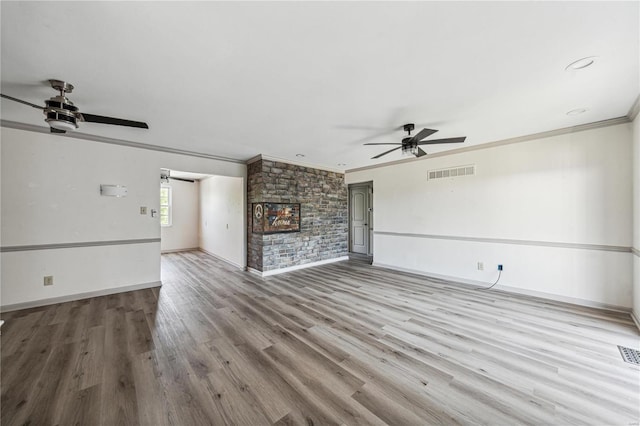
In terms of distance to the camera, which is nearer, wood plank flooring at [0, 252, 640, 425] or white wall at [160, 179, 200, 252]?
wood plank flooring at [0, 252, 640, 425]

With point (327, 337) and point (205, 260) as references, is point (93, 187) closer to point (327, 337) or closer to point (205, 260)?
point (205, 260)

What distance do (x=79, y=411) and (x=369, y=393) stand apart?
2069mm

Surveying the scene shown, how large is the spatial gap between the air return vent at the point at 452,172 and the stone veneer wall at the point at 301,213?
8.52 ft

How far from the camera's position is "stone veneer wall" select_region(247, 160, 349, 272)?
16.9ft

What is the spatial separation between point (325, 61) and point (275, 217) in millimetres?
3727

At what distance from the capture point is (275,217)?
523cm

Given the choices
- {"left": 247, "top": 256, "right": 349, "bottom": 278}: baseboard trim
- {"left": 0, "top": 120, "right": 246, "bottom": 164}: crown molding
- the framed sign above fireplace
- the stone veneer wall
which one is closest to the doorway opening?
the stone veneer wall

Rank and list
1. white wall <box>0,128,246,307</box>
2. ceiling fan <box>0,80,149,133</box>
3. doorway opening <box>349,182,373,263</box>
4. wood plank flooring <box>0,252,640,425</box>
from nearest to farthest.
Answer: wood plank flooring <box>0,252,640,425</box> → ceiling fan <box>0,80,149,133</box> → white wall <box>0,128,246,307</box> → doorway opening <box>349,182,373,263</box>

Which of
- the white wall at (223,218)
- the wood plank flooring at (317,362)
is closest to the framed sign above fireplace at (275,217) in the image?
the white wall at (223,218)

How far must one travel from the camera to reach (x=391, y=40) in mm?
1704

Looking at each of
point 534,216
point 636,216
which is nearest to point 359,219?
point 534,216

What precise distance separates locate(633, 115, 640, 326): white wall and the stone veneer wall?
203 inches

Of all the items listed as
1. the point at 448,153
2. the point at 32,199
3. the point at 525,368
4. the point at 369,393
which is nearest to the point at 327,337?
the point at 369,393

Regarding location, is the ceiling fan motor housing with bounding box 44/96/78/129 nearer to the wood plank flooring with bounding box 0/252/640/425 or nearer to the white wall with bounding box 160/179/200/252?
the wood plank flooring with bounding box 0/252/640/425
